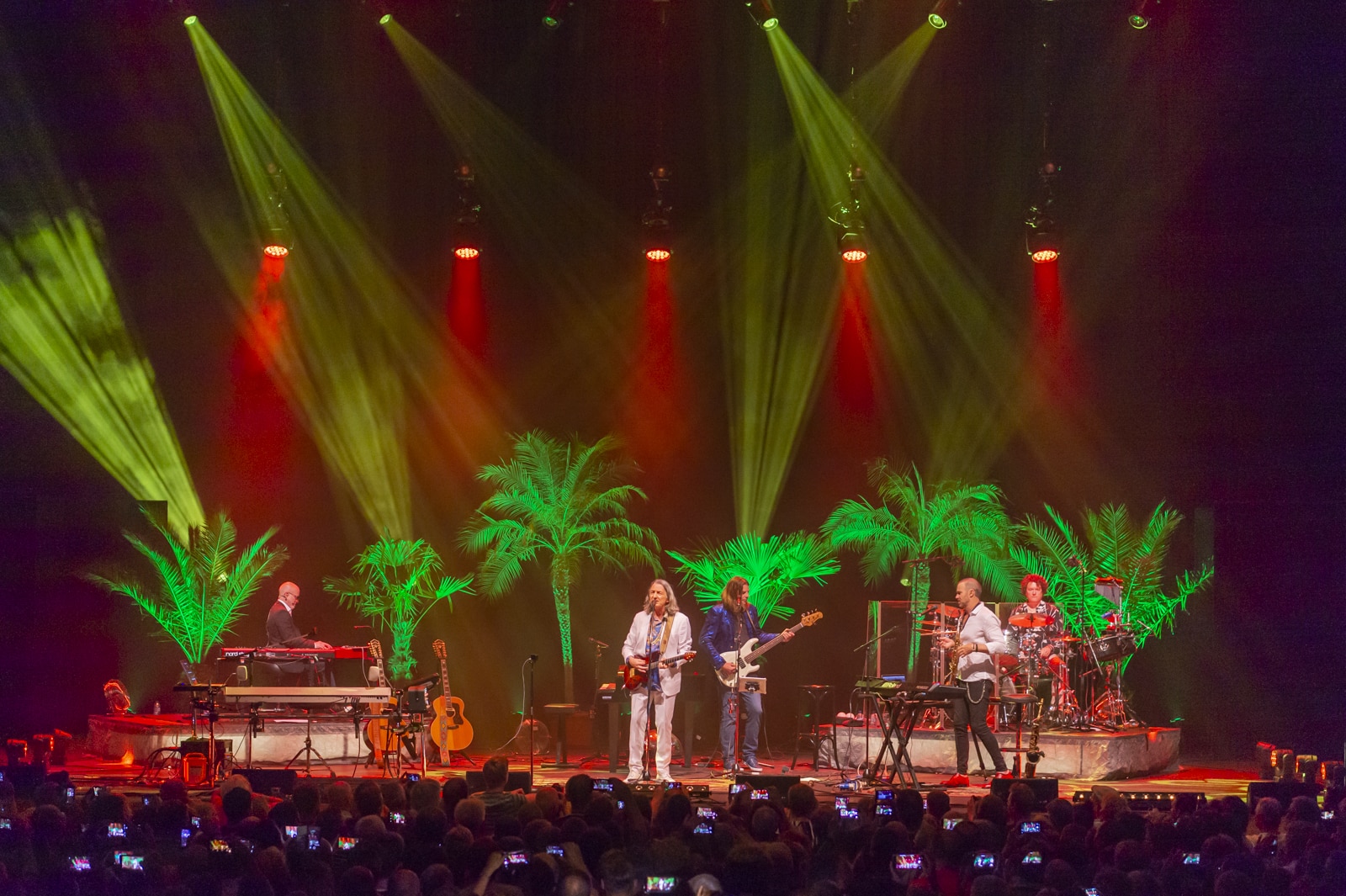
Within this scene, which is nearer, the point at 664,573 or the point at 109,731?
the point at 109,731

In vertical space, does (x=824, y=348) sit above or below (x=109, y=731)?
above

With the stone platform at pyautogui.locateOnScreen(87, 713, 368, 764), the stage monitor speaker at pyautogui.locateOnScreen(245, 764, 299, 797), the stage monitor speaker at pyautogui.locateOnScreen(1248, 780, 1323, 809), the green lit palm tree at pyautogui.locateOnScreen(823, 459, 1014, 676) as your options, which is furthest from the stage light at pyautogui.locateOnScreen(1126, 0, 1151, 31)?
the stage monitor speaker at pyautogui.locateOnScreen(245, 764, 299, 797)

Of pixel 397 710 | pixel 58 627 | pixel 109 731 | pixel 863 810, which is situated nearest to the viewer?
pixel 863 810

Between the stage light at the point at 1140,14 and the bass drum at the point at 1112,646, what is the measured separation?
6.72 m

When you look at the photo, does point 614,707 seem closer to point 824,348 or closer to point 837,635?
point 837,635

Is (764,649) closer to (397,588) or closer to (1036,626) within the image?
(1036,626)

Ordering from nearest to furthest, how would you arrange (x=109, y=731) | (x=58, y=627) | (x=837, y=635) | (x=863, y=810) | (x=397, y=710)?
(x=863, y=810), (x=397, y=710), (x=109, y=731), (x=58, y=627), (x=837, y=635)

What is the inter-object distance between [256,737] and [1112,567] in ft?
31.3

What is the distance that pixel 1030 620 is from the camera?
1334cm

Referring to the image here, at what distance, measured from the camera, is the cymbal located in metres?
13.3

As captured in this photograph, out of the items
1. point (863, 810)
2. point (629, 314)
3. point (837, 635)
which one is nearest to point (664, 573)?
point (837, 635)

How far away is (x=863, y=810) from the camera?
645 cm

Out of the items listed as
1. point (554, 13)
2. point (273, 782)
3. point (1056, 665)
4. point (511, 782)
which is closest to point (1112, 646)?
point (1056, 665)

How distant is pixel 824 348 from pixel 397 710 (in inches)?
292
